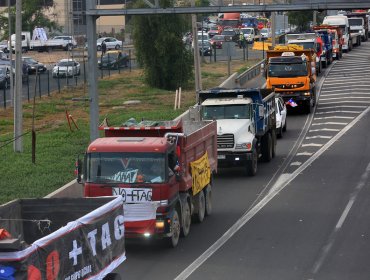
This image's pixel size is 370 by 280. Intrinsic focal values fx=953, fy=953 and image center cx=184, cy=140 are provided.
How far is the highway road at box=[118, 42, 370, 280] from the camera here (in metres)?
18.8

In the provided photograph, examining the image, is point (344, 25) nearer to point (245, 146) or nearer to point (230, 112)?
point (230, 112)

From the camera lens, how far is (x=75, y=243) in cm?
1373

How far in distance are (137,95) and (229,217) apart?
2949 centimetres

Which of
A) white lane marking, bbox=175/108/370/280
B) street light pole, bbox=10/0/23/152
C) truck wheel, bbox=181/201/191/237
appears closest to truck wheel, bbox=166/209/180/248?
truck wheel, bbox=181/201/191/237

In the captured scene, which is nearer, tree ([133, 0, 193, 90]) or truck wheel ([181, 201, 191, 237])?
truck wheel ([181, 201, 191, 237])

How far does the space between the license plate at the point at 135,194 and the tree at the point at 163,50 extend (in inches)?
1373

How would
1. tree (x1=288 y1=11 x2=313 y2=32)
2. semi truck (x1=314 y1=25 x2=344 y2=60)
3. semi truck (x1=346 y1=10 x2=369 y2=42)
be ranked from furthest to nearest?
tree (x1=288 y1=11 x2=313 y2=32) < semi truck (x1=346 y1=10 x2=369 y2=42) < semi truck (x1=314 y1=25 x2=344 y2=60)

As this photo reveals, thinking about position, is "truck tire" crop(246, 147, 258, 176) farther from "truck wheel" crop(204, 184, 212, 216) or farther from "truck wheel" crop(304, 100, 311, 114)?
"truck wheel" crop(304, 100, 311, 114)

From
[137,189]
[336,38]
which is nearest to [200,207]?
[137,189]

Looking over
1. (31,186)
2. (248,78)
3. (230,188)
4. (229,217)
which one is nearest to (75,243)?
(229,217)

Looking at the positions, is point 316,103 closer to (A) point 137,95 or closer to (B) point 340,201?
(A) point 137,95

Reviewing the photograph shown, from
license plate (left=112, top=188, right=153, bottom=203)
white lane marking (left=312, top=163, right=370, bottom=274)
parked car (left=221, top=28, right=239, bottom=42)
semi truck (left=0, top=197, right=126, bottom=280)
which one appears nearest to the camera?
semi truck (left=0, top=197, right=126, bottom=280)

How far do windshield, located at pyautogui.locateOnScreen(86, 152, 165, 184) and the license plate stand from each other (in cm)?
21

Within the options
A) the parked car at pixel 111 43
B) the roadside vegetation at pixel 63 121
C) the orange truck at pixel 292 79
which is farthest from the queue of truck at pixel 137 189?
the parked car at pixel 111 43
